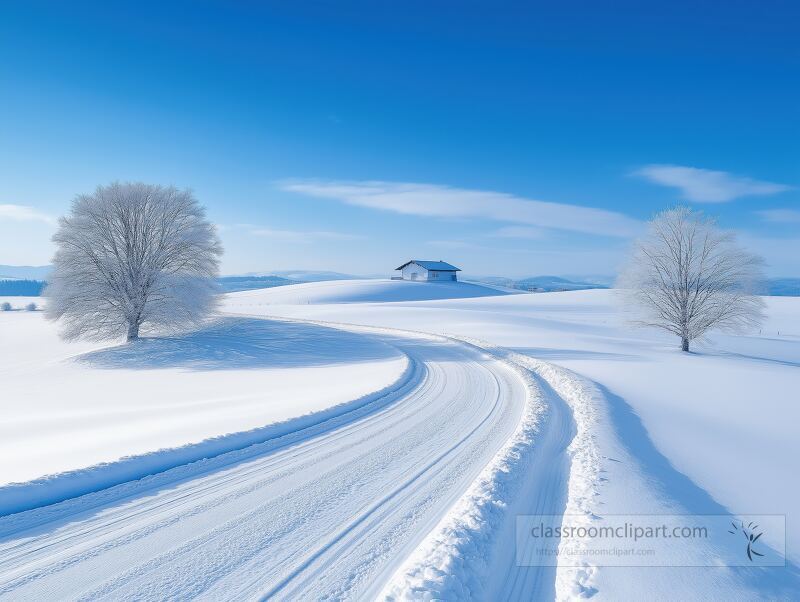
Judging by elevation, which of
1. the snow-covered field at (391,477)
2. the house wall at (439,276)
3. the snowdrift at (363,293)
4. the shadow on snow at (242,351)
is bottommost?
the shadow on snow at (242,351)

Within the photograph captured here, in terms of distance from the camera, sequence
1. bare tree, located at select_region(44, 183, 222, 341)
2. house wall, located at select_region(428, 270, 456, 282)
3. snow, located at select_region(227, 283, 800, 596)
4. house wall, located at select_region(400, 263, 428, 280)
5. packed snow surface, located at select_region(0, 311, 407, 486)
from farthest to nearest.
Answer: house wall, located at select_region(400, 263, 428, 280) → house wall, located at select_region(428, 270, 456, 282) → bare tree, located at select_region(44, 183, 222, 341) → packed snow surface, located at select_region(0, 311, 407, 486) → snow, located at select_region(227, 283, 800, 596)

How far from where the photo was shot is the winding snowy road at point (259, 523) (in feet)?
13.4

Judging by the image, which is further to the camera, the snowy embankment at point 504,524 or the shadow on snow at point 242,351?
the shadow on snow at point 242,351

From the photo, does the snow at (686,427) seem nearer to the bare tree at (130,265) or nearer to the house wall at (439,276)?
the bare tree at (130,265)

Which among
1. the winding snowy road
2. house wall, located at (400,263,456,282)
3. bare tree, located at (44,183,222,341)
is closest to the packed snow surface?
the winding snowy road

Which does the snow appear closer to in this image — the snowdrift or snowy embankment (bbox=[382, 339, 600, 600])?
snowy embankment (bbox=[382, 339, 600, 600])

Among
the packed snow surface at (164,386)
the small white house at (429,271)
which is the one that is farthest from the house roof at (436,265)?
the packed snow surface at (164,386)

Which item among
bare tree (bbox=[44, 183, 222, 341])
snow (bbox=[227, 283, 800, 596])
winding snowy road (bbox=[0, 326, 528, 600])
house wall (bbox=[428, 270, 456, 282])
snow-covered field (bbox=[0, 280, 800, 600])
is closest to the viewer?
winding snowy road (bbox=[0, 326, 528, 600])

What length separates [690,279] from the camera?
2738 cm

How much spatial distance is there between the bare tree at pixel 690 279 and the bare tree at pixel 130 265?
29166 millimetres

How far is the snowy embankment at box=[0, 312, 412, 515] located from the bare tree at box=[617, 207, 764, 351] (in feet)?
58.5

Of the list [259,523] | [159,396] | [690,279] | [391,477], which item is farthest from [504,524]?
[690,279]

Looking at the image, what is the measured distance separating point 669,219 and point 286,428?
28.6 m

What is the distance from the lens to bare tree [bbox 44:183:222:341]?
25969 millimetres
